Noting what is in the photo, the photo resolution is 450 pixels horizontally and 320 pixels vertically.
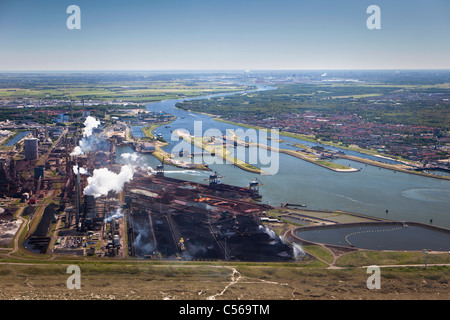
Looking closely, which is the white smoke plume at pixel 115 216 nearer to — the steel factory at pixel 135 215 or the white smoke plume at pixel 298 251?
the steel factory at pixel 135 215

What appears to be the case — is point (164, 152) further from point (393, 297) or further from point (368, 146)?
point (393, 297)

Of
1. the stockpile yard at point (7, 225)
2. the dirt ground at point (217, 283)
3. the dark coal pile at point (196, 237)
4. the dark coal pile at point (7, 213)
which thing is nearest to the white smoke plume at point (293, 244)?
the dirt ground at point (217, 283)

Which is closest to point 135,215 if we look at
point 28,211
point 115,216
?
point 115,216

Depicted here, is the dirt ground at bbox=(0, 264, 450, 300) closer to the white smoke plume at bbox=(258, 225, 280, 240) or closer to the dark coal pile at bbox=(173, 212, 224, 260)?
the dark coal pile at bbox=(173, 212, 224, 260)

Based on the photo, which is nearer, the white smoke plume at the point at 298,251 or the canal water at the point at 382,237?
the white smoke plume at the point at 298,251

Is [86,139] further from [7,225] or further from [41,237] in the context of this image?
[41,237]
